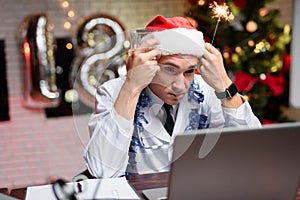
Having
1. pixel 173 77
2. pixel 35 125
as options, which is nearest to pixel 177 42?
pixel 173 77

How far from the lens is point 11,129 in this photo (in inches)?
143

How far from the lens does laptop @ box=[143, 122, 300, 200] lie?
116 centimetres

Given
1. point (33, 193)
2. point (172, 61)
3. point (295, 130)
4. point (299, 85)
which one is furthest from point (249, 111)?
point (299, 85)

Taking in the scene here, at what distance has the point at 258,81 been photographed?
3480 millimetres

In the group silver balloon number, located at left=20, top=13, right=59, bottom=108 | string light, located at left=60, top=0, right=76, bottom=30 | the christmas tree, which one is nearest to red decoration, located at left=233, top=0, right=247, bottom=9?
the christmas tree

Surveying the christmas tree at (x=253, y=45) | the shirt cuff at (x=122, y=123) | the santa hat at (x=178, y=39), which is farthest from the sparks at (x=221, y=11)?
the christmas tree at (x=253, y=45)

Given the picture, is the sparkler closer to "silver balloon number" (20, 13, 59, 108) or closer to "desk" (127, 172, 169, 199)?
"desk" (127, 172, 169, 199)

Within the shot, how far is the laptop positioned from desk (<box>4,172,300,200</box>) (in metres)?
0.24

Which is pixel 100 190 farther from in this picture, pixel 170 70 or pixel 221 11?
pixel 221 11

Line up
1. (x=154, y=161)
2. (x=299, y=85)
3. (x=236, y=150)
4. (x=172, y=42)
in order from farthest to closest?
(x=299, y=85) < (x=154, y=161) < (x=172, y=42) < (x=236, y=150)

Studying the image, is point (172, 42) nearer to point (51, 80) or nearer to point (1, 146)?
point (51, 80)

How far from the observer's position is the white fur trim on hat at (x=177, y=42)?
1.60m

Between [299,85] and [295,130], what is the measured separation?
4.96 ft

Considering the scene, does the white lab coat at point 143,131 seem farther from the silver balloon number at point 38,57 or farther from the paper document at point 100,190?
the silver balloon number at point 38,57
